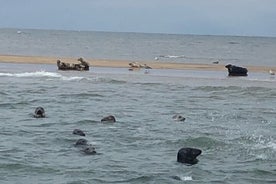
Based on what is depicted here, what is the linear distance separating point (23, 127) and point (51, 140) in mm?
2686

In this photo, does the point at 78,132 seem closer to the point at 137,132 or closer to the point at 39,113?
the point at 137,132

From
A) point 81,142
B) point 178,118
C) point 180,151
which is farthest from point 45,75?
point 180,151

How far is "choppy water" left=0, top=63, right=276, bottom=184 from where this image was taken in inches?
614

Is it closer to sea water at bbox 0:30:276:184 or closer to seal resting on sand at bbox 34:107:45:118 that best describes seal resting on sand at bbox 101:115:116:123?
sea water at bbox 0:30:276:184

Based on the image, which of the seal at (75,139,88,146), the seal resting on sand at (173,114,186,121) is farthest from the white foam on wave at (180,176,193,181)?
the seal resting on sand at (173,114,186,121)

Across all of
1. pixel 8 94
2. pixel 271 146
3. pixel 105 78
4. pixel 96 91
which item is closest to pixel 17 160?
pixel 271 146

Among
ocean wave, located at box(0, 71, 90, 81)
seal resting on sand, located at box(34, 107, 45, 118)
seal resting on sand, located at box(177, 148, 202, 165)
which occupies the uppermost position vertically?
ocean wave, located at box(0, 71, 90, 81)

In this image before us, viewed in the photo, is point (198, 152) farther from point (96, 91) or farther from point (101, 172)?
point (96, 91)

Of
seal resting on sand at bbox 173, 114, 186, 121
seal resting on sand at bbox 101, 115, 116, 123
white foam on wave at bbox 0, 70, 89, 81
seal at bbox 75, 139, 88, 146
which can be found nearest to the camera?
seal at bbox 75, 139, 88, 146

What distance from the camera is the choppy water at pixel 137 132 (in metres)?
15.6

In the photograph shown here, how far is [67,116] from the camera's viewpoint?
24.9m

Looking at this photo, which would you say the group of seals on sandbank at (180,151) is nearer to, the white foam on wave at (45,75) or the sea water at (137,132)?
the sea water at (137,132)

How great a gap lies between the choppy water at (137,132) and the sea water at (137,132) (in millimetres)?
27

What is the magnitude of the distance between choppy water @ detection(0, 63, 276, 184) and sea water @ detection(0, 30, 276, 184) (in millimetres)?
27
